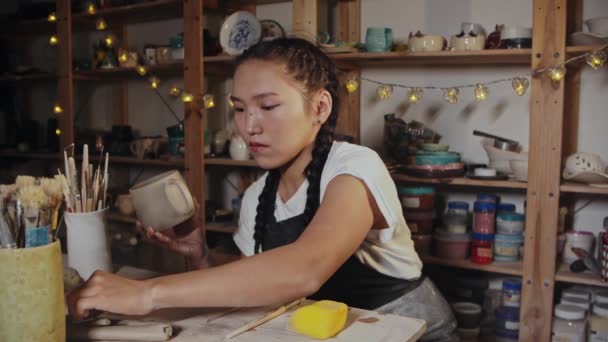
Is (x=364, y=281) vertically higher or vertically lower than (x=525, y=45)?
lower

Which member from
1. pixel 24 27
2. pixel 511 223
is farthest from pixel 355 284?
pixel 24 27

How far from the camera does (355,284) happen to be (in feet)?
4.49

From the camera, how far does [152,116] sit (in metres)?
3.87

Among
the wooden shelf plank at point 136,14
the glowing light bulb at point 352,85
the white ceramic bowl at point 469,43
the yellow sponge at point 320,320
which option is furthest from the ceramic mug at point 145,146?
the yellow sponge at point 320,320

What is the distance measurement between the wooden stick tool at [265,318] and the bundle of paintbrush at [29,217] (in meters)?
0.30

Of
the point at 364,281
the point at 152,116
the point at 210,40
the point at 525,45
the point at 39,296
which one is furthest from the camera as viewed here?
the point at 152,116

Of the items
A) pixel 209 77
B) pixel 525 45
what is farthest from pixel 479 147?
pixel 209 77

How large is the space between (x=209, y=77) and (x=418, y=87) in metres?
1.33

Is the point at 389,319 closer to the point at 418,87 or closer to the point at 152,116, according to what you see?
the point at 418,87

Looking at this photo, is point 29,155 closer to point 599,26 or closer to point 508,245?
point 508,245

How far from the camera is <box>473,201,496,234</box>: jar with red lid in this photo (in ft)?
8.41

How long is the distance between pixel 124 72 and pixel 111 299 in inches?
122

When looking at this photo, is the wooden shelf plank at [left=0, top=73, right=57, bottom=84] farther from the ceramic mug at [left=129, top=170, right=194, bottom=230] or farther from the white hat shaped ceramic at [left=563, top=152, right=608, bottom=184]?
the white hat shaped ceramic at [left=563, top=152, right=608, bottom=184]

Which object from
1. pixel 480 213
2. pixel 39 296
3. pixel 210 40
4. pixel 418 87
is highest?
pixel 210 40
